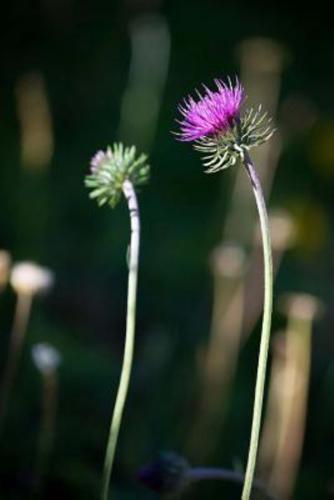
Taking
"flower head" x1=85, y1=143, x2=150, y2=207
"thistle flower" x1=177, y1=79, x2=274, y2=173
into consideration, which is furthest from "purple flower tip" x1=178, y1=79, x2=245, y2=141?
"flower head" x1=85, y1=143, x2=150, y2=207

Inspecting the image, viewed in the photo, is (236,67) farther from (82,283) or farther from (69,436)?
(69,436)

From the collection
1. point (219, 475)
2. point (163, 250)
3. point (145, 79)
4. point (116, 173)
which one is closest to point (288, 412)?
point (219, 475)

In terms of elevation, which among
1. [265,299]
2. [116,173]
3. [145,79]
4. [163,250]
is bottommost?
[265,299]

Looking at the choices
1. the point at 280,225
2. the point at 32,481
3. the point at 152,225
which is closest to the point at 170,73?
the point at 152,225

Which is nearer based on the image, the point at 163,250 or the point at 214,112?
the point at 214,112

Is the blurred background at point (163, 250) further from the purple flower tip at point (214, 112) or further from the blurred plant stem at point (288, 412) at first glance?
the purple flower tip at point (214, 112)

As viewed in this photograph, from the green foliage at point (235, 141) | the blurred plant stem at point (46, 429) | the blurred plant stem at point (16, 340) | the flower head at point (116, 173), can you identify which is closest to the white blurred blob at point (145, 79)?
the blurred plant stem at point (16, 340)

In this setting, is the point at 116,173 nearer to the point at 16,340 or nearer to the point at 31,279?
the point at 31,279
